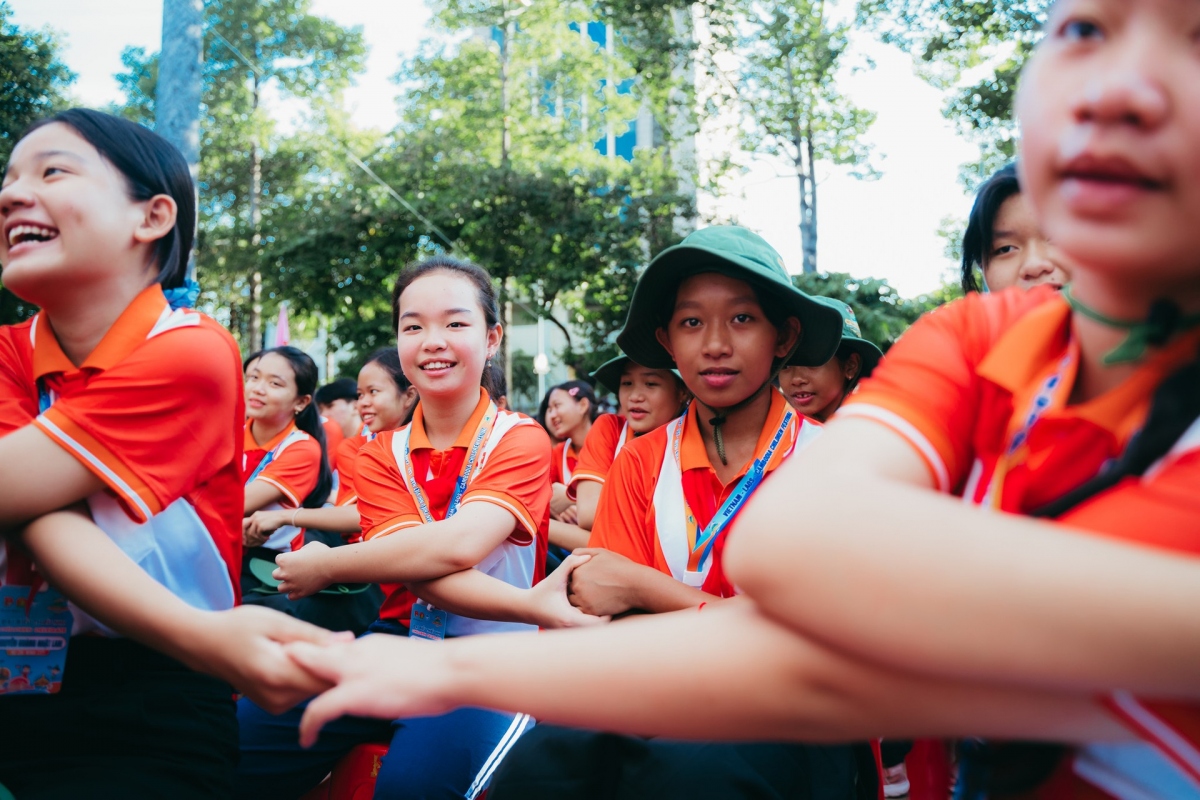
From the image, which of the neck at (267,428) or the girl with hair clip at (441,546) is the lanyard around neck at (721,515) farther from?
the neck at (267,428)

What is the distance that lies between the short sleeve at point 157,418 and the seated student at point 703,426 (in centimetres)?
93

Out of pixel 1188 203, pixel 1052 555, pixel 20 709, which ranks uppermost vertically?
pixel 1188 203

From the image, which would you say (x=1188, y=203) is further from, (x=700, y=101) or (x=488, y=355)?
(x=700, y=101)

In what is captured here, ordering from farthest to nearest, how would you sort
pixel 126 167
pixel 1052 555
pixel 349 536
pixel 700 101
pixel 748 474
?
pixel 700 101 → pixel 349 536 → pixel 748 474 → pixel 126 167 → pixel 1052 555

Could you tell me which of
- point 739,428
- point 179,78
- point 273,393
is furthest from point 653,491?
point 179,78

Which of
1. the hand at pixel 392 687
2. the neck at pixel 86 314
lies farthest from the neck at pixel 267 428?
the hand at pixel 392 687

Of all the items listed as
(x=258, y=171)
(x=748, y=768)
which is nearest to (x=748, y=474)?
(x=748, y=768)

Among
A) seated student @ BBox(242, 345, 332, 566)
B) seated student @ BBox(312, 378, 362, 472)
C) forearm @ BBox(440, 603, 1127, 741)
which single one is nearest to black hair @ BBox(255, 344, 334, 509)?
seated student @ BBox(242, 345, 332, 566)

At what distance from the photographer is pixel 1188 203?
0.86 metres

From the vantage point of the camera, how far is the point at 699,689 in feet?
3.32

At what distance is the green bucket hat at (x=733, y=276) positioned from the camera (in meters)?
2.38

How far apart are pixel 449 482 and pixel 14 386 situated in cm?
134

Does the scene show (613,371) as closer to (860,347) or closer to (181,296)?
(860,347)

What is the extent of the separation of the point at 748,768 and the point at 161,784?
1202 millimetres
